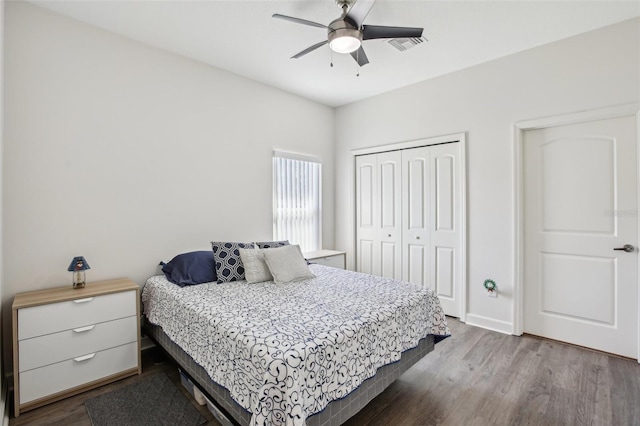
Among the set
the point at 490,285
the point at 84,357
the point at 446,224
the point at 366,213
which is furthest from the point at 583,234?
the point at 84,357

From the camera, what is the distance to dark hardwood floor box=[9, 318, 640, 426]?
1885 mm

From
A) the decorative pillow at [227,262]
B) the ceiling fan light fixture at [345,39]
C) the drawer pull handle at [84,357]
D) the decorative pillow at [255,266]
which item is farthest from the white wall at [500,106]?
the drawer pull handle at [84,357]

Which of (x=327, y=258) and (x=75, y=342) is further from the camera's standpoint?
(x=327, y=258)

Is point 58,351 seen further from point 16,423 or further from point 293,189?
point 293,189

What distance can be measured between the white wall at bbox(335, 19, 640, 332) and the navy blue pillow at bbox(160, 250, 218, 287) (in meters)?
2.78

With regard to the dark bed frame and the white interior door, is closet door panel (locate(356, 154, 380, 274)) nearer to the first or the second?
the white interior door

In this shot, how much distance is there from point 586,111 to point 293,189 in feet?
10.5

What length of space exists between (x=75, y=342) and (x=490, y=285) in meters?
3.73

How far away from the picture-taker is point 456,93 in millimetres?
3500

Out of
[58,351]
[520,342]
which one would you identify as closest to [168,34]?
[58,351]

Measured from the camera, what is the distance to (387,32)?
210 cm

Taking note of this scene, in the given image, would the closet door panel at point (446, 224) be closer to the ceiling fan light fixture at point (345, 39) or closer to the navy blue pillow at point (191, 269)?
the ceiling fan light fixture at point (345, 39)

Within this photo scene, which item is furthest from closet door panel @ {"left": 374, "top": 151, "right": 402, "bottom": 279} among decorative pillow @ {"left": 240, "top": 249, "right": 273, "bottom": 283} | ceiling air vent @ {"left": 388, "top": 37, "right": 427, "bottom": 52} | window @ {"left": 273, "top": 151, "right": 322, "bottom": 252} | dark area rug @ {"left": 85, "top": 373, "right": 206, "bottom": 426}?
dark area rug @ {"left": 85, "top": 373, "right": 206, "bottom": 426}

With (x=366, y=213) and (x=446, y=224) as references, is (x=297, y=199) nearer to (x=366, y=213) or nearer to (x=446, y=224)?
(x=366, y=213)
